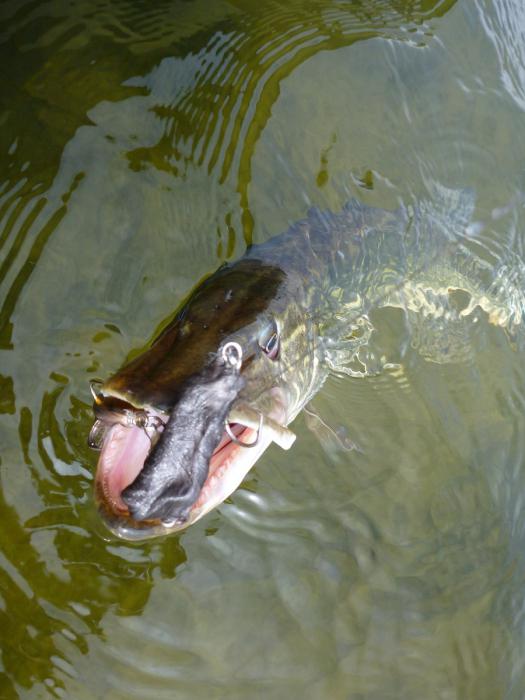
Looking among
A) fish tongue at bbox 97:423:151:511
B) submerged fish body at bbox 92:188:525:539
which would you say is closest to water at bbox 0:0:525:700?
submerged fish body at bbox 92:188:525:539

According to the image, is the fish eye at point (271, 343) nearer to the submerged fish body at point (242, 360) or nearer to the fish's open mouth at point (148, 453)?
the submerged fish body at point (242, 360)

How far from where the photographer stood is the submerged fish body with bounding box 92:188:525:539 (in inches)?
92.4

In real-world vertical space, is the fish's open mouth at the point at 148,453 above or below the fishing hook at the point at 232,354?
below

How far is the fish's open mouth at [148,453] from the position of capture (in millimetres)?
2375

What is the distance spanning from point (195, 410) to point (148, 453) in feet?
0.80

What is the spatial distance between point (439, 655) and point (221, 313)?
2291 mm

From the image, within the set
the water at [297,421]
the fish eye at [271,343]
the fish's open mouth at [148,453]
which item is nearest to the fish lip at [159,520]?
the fish's open mouth at [148,453]

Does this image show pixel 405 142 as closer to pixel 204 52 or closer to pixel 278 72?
pixel 278 72

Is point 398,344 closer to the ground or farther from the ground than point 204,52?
closer to the ground

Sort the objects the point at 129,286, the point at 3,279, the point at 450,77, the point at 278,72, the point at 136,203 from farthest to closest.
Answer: the point at 450,77, the point at 278,72, the point at 136,203, the point at 129,286, the point at 3,279

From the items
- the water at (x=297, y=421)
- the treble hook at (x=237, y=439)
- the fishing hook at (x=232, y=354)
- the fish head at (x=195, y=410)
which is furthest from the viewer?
the water at (x=297, y=421)

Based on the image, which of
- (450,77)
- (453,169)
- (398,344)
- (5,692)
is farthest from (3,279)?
(450,77)

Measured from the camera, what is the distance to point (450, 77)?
5.78 meters

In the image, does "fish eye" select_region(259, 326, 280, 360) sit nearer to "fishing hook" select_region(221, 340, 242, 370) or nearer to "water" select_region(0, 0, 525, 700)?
"fishing hook" select_region(221, 340, 242, 370)
